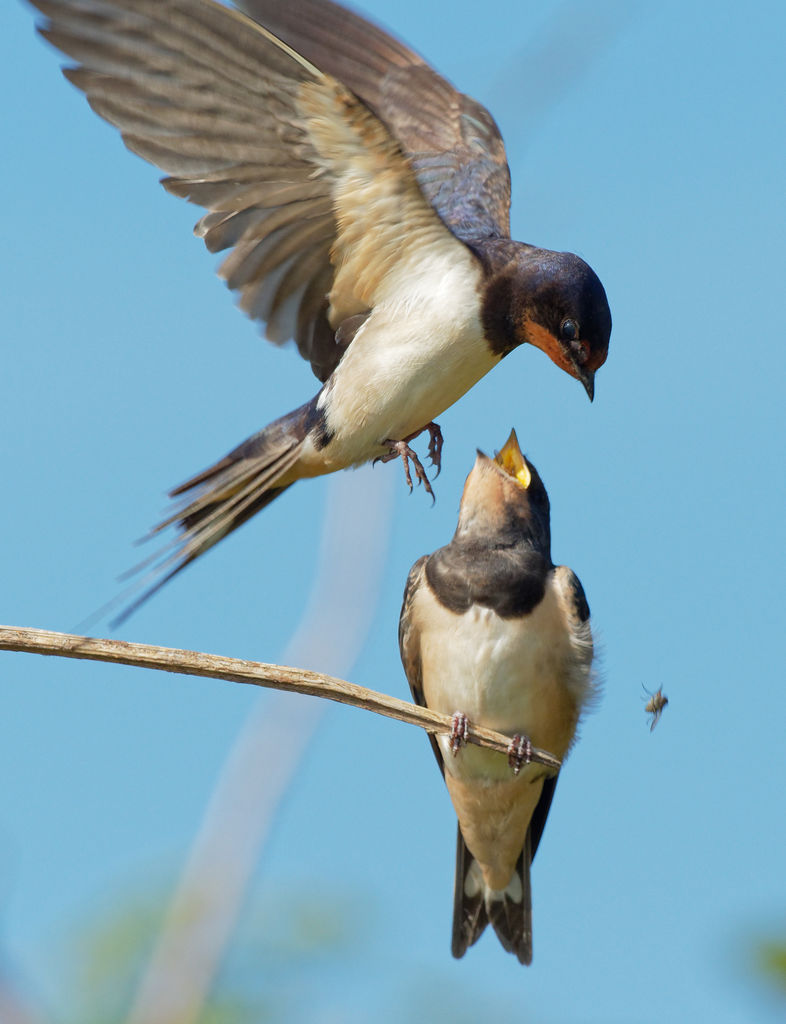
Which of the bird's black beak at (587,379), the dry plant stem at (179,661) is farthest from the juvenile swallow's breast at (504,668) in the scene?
the dry plant stem at (179,661)

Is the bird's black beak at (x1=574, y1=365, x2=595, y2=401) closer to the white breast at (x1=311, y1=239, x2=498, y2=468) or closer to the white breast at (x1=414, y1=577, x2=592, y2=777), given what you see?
the white breast at (x1=311, y1=239, x2=498, y2=468)

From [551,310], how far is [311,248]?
75 cm

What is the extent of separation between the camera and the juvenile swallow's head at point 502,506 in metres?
4.45

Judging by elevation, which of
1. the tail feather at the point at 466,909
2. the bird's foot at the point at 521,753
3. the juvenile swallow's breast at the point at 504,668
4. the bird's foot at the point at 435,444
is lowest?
the tail feather at the point at 466,909

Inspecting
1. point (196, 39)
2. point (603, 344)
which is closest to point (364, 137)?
point (196, 39)

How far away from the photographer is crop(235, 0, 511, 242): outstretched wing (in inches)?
183

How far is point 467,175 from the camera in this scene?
5156mm

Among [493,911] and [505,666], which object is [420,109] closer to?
[505,666]

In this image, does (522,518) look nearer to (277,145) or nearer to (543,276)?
(543,276)

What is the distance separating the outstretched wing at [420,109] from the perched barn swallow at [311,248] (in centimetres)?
16

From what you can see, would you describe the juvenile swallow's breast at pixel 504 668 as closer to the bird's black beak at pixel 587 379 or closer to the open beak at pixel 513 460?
the open beak at pixel 513 460

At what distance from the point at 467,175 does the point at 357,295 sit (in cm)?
122

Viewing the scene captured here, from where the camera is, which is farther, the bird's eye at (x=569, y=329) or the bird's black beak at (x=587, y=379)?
the bird's black beak at (x=587, y=379)

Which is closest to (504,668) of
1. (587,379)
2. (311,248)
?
(587,379)
